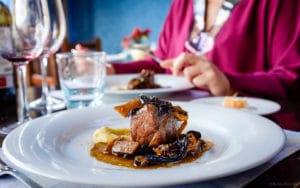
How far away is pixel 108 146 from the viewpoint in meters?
0.57

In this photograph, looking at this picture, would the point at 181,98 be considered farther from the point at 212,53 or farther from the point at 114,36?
the point at 114,36

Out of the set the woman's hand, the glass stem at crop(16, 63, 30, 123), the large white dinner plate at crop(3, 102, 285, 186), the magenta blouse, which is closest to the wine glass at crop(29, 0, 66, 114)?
the glass stem at crop(16, 63, 30, 123)

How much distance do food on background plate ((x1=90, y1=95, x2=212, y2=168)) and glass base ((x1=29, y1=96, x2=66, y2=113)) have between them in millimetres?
326

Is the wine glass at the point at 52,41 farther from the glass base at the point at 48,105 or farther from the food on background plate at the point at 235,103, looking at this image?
the food on background plate at the point at 235,103

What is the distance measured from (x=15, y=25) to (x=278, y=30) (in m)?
0.92

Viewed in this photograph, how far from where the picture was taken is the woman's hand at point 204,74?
1.08 m

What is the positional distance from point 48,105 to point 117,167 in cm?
48

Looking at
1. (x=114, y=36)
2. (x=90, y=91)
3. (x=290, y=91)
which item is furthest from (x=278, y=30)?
(x=114, y=36)

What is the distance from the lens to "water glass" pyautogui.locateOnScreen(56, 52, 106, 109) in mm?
879

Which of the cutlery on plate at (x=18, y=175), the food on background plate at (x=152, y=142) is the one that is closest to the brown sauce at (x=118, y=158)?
the food on background plate at (x=152, y=142)

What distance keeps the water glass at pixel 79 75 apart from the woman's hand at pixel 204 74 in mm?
287

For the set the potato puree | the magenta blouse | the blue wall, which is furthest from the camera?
the blue wall

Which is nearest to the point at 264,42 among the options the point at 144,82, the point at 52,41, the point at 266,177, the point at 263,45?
the point at 263,45

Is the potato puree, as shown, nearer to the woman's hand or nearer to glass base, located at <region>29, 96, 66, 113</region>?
glass base, located at <region>29, 96, 66, 113</region>
